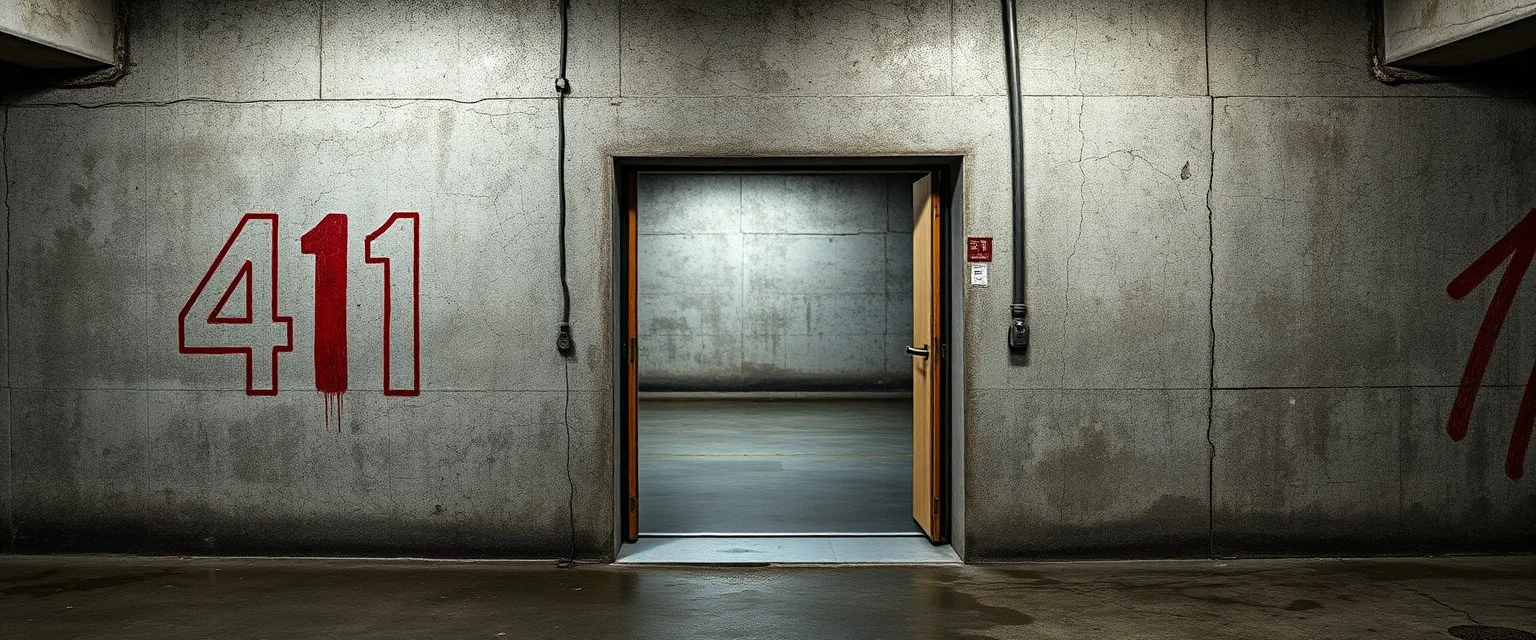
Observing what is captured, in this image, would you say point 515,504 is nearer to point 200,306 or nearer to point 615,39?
point 200,306

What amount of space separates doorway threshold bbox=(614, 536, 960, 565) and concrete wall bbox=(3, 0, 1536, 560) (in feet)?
0.81

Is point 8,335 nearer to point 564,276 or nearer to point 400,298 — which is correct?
point 400,298

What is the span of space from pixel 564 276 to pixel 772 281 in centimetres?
1016

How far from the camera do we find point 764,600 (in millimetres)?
4820

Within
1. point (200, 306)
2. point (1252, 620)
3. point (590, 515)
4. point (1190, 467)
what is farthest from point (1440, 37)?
point (200, 306)

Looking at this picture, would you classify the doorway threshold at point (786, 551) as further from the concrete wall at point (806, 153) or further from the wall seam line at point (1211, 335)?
the wall seam line at point (1211, 335)

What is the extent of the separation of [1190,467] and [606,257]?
2990 mm

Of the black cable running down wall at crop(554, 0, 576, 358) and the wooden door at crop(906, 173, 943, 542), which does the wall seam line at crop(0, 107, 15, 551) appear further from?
the wooden door at crop(906, 173, 943, 542)

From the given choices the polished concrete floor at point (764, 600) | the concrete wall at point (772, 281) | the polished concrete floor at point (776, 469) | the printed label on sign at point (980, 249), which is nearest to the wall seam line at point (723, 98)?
the printed label on sign at point (980, 249)

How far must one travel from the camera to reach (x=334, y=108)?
551 cm

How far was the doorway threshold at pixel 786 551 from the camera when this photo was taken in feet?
18.0

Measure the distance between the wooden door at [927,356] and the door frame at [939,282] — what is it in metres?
0.03

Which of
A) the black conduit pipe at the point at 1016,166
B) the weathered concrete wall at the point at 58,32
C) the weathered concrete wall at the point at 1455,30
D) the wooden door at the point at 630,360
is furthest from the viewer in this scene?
the wooden door at the point at 630,360

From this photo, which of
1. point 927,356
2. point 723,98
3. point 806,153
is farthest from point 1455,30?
point 723,98
